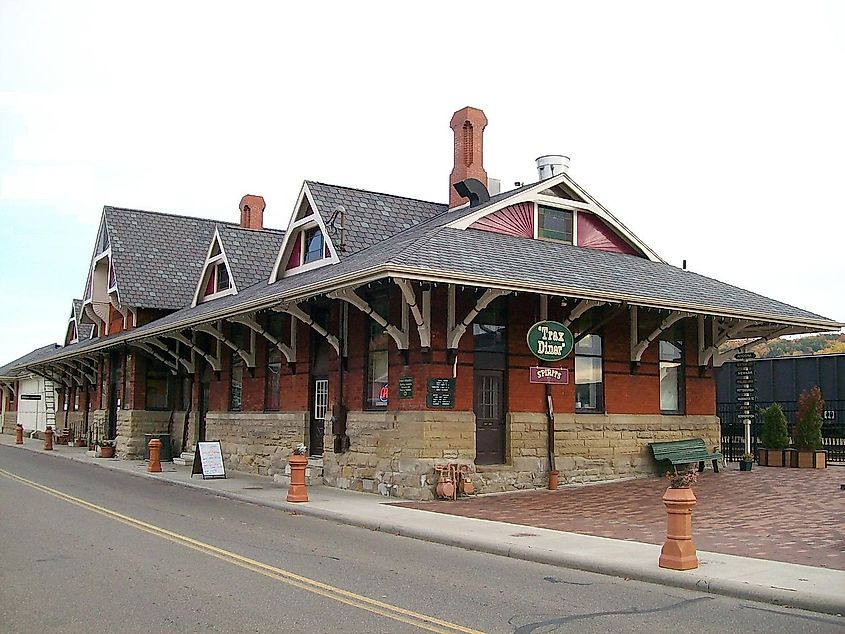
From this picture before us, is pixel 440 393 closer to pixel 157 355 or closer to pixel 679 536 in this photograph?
pixel 679 536

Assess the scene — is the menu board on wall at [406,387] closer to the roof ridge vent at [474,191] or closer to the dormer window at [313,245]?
the dormer window at [313,245]

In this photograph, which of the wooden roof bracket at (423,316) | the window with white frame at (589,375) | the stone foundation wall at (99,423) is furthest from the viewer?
the stone foundation wall at (99,423)

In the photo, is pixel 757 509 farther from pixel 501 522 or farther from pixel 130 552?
pixel 130 552

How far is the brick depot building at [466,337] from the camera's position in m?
17.4

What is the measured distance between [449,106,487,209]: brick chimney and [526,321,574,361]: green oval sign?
6412mm

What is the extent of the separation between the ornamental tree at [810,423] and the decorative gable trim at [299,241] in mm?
12352

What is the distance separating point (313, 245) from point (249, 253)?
6.76 metres

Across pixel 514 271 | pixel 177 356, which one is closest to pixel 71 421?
pixel 177 356

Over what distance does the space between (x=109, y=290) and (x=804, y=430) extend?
2701 cm

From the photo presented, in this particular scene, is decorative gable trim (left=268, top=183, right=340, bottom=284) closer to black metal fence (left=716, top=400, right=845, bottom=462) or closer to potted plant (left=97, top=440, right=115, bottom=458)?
potted plant (left=97, top=440, right=115, bottom=458)

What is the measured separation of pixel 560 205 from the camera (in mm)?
21469

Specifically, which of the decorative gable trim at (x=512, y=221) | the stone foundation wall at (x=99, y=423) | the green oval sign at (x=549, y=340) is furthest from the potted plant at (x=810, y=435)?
the stone foundation wall at (x=99, y=423)

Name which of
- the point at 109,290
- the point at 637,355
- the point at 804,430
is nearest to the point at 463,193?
the point at 637,355

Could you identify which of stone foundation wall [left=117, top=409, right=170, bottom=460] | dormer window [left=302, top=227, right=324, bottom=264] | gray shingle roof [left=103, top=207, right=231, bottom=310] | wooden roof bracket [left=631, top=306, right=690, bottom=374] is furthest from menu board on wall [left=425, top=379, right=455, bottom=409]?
gray shingle roof [left=103, top=207, right=231, bottom=310]
